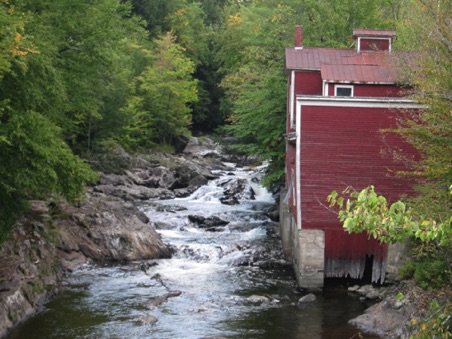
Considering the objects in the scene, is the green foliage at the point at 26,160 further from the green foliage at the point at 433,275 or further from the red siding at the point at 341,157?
the green foliage at the point at 433,275

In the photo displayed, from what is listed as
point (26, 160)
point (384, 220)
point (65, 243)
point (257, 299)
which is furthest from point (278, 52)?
point (384, 220)

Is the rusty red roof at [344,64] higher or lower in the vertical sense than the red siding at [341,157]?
higher

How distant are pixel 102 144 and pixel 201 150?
1242cm

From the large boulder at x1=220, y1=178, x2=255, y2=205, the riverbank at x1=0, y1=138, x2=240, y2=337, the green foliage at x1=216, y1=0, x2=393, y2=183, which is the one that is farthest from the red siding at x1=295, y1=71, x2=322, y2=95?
the large boulder at x1=220, y1=178, x2=255, y2=205

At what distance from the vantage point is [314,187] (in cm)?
1673

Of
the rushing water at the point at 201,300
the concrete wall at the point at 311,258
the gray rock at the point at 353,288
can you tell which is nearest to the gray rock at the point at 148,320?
the rushing water at the point at 201,300

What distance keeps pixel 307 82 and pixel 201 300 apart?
10.0m

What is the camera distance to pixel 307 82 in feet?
71.1

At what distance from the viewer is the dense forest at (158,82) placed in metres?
13.0

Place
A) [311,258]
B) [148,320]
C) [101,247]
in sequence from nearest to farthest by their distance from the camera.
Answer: [148,320]
[311,258]
[101,247]

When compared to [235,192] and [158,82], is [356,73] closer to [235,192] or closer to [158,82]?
[235,192]

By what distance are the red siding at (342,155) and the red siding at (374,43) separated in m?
6.18

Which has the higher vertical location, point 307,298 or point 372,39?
point 372,39

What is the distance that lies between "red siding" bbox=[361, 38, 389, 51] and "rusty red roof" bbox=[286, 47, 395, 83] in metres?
0.57
